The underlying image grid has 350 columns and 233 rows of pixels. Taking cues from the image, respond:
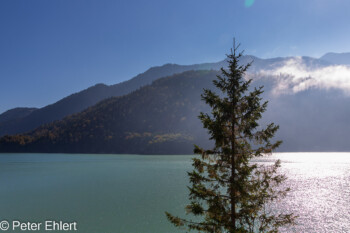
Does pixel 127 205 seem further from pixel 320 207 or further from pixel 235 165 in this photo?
pixel 235 165

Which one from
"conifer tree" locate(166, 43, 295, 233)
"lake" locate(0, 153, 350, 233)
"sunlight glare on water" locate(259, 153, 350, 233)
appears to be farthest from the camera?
"lake" locate(0, 153, 350, 233)

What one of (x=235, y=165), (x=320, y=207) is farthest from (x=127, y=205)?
(x=235, y=165)

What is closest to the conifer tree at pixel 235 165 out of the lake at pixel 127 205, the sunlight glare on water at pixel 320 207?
the lake at pixel 127 205

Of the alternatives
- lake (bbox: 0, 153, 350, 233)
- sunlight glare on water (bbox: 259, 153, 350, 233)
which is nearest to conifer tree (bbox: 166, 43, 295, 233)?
lake (bbox: 0, 153, 350, 233)

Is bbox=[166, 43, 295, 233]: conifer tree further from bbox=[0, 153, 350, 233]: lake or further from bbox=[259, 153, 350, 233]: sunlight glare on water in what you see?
bbox=[259, 153, 350, 233]: sunlight glare on water

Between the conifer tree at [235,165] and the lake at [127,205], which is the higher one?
the conifer tree at [235,165]

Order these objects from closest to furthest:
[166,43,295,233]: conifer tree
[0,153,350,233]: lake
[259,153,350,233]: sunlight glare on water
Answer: [166,43,295,233]: conifer tree < [259,153,350,233]: sunlight glare on water < [0,153,350,233]: lake

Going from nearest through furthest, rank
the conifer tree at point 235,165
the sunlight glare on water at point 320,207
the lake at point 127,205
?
1. the conifer tree at point 235,165
2. the sunlight glare on water at point 320,207
3. the lake at point 127,205

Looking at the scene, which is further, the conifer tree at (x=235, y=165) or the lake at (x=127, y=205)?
the lake at (x=127, y=205)

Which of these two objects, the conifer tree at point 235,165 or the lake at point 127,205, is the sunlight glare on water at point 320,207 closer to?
the lake at point 127,205

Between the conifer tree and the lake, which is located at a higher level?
the conifer tree

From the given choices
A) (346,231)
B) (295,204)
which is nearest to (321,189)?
(295,204)

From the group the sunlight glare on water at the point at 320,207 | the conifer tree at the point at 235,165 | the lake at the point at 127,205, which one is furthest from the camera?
the lake at the point at 127,205

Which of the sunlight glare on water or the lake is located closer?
the sunlight glare on water
